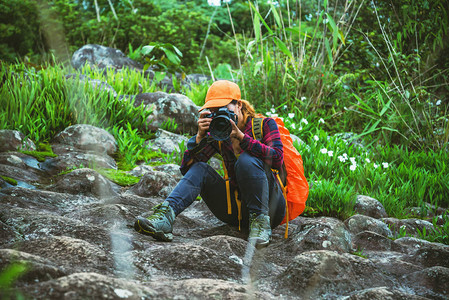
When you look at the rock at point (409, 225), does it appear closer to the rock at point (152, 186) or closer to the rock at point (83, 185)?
the rock at point (152, 186)

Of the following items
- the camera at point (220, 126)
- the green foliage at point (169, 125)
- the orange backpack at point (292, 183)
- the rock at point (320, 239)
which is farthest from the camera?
the green foliage at point (169, 125)

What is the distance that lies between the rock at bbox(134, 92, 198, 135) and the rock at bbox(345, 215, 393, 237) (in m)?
2.40

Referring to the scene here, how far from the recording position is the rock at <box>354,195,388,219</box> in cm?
324

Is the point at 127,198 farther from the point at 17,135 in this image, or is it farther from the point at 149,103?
the point at 149,103

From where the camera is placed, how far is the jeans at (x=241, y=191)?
2363 millimetres

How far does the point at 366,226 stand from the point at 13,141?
9.14 ft

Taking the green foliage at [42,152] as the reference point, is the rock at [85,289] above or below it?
above

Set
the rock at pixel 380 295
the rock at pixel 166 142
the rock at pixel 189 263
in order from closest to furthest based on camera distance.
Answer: the rock at pixel 380 295
the rock at pixel 189 263
the rock at pixel 166 142

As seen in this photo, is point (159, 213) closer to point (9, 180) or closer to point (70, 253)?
point (70, 253)

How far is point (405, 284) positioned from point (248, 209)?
Answer: 0.96 m

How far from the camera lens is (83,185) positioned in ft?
9.43

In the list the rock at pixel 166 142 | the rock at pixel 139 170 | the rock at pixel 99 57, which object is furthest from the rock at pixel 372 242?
the rock at pixel 99 57


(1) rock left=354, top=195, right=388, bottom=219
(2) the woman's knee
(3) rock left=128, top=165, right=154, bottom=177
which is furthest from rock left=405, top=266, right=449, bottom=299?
(3) rock left=128, top=165, right=154, bottom=177

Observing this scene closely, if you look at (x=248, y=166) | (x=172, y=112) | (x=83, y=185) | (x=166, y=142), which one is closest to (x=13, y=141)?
(x=83, y=185)
